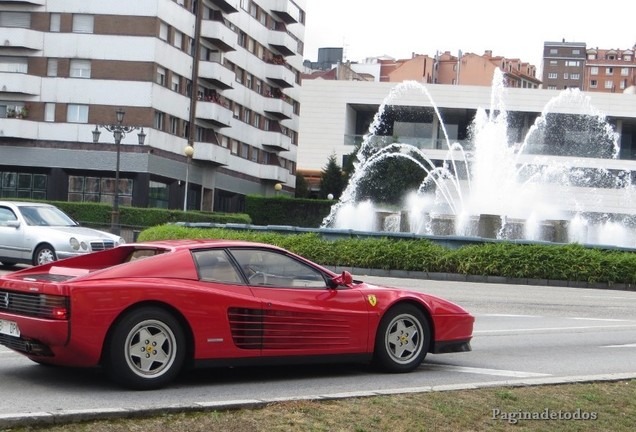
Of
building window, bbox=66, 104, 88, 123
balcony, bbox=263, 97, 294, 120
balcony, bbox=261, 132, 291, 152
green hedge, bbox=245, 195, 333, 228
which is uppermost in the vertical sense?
balcony, bbox=263, 97, 294, 120

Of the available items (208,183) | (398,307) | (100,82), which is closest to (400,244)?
(398,307)

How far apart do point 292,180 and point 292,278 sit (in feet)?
285

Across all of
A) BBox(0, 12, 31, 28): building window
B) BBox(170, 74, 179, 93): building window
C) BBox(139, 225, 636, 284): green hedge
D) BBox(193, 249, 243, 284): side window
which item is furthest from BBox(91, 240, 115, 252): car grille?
BBox(170, 74, 179, 93): building window

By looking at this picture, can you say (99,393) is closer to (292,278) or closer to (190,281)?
(190,281)

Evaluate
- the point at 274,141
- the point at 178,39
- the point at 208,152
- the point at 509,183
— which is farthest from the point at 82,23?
the point at 274,141

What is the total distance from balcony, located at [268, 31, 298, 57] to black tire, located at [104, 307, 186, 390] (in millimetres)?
79985

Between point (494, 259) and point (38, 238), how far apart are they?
11.4 meters

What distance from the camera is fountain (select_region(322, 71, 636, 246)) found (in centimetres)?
3981

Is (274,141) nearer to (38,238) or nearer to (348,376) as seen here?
(38,238)

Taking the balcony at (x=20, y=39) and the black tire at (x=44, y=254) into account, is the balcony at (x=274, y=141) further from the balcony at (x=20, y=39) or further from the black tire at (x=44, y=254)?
the black tire at (x=44, y=254)

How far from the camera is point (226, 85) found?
72.8 meters

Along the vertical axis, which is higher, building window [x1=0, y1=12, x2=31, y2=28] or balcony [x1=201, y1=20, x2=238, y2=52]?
balcony [x1=201, y1=20, x2=238, y2=52]

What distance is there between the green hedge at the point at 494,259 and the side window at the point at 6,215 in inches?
257

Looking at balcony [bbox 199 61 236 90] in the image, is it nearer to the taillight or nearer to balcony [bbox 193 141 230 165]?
balcony [bbox 193 141 230 165]
